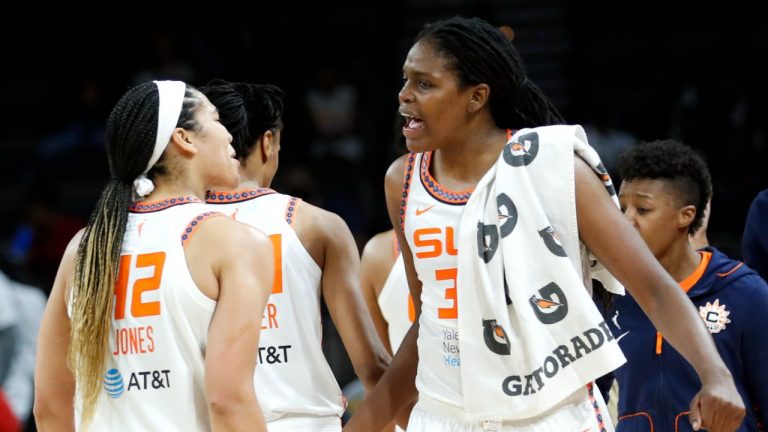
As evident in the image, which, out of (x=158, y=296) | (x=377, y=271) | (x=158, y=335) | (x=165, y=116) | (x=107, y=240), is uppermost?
(x=165, y=116)

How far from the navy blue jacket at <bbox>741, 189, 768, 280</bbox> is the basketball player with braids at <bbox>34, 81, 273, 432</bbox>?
2153 mm

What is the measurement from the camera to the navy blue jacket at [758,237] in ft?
14.0

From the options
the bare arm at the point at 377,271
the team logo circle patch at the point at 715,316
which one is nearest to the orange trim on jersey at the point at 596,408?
the team logo circle patch at the point at 715,316

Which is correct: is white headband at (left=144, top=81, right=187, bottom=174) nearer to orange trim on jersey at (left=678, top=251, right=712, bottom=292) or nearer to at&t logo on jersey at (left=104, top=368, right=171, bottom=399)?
at&t logo on jersey at (left=104, top=368, right=171, bottom=399)

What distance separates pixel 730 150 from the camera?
9.95m

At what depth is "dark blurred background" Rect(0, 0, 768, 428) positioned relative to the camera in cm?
983

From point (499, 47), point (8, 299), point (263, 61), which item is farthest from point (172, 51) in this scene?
point (499, 47)

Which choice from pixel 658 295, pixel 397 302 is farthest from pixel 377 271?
pixel 658 295

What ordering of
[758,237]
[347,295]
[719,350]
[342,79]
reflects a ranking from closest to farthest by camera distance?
[719,350] → [347,295] → [758,237] → [342,79]

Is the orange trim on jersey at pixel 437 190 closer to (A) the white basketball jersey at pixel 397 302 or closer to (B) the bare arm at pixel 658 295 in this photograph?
(B) the bare arm at pixel 658 295

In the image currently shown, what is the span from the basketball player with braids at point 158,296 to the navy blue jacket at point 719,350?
55.3 inches

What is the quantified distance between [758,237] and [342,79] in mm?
6812

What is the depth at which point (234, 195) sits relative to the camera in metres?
3.84

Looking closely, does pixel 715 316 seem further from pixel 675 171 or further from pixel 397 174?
pixel 397 174
